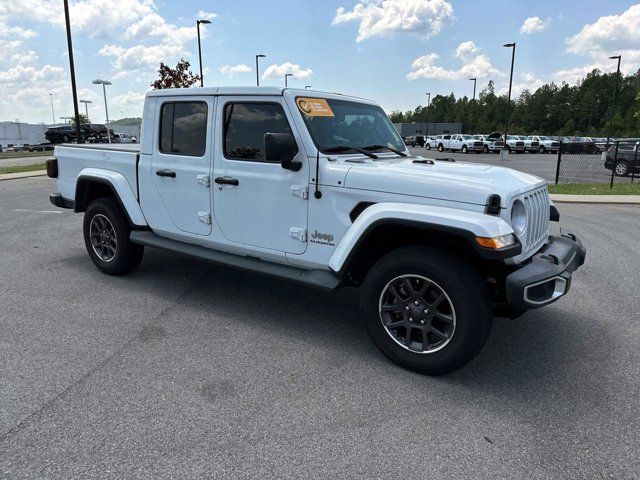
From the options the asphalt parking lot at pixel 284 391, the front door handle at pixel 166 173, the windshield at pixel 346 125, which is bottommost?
the asphalt parking lot at pixel 284 391

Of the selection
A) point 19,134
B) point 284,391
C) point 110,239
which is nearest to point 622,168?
point 110,239

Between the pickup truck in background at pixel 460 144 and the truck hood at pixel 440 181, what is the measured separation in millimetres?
37308

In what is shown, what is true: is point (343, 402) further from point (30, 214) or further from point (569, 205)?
point (569, 205)

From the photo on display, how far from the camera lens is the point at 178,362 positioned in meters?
3.56

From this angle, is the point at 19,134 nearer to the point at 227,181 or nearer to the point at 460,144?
the point at 460,144

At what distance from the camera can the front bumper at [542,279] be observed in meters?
3.01

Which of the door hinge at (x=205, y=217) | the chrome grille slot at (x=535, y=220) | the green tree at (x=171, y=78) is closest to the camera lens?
the chrome grille slot at (x=535, y=220)

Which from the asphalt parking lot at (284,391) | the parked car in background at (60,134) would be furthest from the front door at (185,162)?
the parked car in background at (60,134)

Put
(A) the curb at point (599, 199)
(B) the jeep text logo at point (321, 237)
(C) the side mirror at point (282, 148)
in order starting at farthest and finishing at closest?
1. (A) the curb at point (599, 199)
2. (B) the jeep text logo at point (321, 237)
3. (C) the side mirror at point (282, 148)

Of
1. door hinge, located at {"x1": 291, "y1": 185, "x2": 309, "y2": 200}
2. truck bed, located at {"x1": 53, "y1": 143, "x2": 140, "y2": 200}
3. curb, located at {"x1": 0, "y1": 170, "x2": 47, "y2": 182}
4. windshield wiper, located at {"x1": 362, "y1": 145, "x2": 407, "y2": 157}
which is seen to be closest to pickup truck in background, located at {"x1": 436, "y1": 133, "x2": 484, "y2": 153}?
curb, located at {"x1": 0, "y1": 170, "x2": 47, "y2": 182}

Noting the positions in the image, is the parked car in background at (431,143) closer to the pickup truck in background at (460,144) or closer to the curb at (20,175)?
the pickup truck in background at (460,144)

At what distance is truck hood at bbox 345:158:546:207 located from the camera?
3.13m

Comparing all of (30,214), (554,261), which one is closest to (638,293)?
(554,261)

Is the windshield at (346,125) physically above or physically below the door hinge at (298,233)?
above
